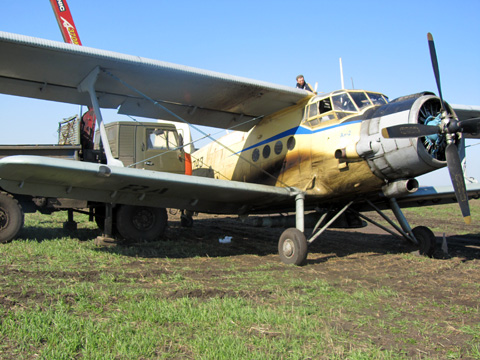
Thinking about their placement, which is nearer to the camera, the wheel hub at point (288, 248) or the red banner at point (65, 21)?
the wheel hub at point (288, 248)

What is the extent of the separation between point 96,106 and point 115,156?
2.78m

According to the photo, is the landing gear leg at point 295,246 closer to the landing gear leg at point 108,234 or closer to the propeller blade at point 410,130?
the propeller blade at point 410,130

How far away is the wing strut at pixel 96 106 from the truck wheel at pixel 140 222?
8.11 ft

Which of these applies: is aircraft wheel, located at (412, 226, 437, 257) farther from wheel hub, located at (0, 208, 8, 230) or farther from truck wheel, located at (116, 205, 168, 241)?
wheel hub, located at (0, 208, 8, 230)

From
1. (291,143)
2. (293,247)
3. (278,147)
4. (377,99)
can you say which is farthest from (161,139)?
(377,99)

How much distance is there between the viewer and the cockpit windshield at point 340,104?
7.65 metres

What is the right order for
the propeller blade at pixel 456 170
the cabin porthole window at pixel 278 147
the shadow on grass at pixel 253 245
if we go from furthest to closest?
the cabin porthole window at pixel 278 147 < the shadow on grass at pixel 253 245 < the propeller blade at pixel 456 170

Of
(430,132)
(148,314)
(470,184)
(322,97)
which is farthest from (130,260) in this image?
(470,184)

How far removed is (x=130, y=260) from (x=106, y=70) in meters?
3.82

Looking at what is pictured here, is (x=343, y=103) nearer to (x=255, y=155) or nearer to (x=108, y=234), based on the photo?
(x=255, y=155)

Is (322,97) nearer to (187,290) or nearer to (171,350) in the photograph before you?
(187,290)

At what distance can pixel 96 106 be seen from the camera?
7668 mm

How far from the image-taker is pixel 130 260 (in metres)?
7.19

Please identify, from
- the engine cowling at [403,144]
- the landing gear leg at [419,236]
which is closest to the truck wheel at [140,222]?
the landing gear leg at [419,236]
